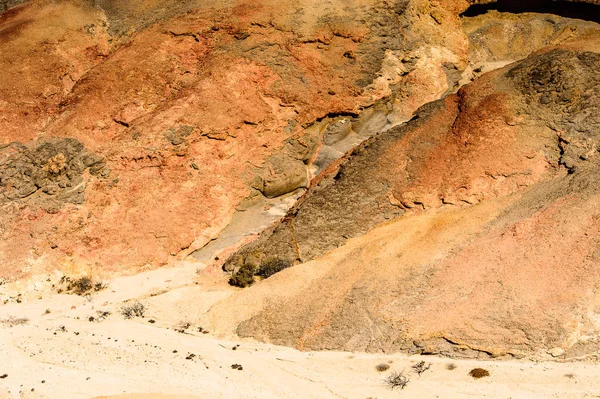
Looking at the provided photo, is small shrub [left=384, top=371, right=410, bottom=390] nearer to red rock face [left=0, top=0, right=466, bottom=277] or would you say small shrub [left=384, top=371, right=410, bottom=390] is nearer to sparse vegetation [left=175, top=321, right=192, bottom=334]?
sparse vegetation [left=175, top=321, right=192, bottom=334]

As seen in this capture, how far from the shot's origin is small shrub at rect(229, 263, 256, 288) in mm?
17373

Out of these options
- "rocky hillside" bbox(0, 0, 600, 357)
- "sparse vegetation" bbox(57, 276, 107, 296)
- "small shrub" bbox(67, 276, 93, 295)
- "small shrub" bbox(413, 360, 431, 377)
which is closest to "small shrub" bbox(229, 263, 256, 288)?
"rocky hillside" bbox(0, 0, 600, 357)

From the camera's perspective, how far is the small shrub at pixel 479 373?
12016 mm

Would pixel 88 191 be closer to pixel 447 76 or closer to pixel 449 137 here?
pixel 449 137

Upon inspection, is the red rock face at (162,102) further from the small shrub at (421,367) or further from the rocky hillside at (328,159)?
the small shrub at (421,367)

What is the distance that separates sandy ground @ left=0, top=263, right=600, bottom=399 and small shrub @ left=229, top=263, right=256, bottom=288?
0.32 meters

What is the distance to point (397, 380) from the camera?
40.7 feet

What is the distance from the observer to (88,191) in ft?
64.1

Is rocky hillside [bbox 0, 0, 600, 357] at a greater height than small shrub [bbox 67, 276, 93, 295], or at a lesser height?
greater

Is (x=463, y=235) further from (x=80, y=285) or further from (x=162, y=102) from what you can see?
(x=162, y=102)

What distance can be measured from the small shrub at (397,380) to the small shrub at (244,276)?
5688mm

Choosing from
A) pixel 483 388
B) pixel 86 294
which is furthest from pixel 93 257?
pixel 483 388

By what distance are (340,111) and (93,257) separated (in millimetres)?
8716

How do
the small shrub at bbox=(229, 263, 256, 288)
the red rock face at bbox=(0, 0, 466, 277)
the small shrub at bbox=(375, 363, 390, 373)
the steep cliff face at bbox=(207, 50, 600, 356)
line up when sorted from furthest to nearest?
the red rock face at bbox=(0, 0, 466, 277) < the small shrub at bbox=(229, 263, 256, 288) < the steep cliff face at bbox=(207, 50, 600, 356) < the small shrub at bbox=(375, 363, 390, 373)
